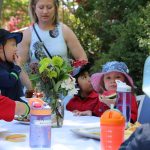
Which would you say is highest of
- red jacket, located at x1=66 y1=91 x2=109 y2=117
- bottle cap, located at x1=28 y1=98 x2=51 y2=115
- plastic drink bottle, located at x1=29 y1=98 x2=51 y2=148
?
bottle cap, located at x1=28 y1=98 x2=51 y2=115

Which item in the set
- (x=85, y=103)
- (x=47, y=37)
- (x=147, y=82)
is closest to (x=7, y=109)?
(x=147, y=82)

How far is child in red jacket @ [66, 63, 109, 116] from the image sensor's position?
134 inches

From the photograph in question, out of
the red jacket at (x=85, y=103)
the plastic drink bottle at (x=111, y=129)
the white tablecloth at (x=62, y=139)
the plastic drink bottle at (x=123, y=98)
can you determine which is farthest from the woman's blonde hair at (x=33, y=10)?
the plastic drink bottle at (x=111, y=129)

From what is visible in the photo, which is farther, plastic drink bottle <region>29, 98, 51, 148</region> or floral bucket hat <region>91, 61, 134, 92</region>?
floral bucket hat <region>91, 61, 134, 92</region>

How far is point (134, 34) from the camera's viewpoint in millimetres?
5613

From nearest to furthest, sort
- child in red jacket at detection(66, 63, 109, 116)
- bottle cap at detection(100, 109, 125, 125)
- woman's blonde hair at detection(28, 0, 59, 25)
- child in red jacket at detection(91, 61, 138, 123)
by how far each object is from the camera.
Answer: bottle cap at detection(100, 109, 125, 125) → child in red jacket at detection(91, 61, 138, 123) → child in red jacket at detection(66, 63, 109, 116) → woman's blonde hair at detection(28, 0, 59, 25)

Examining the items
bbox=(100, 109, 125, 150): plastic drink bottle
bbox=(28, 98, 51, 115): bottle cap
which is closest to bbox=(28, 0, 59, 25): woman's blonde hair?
bbox=(28, 98, 51, 115): bottle cap

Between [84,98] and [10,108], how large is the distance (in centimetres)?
138

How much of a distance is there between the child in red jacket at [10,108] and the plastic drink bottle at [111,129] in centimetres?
51

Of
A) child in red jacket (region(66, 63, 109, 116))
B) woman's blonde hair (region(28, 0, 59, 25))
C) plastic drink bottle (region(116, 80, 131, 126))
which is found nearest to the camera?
plastic drink bottle (region(116, 80, 131, 126))

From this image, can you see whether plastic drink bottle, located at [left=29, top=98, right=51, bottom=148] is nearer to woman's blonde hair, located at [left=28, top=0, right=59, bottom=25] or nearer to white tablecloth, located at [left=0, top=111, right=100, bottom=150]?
white tablecloth, located at [left=0, top=111, right=100, bottom=150]

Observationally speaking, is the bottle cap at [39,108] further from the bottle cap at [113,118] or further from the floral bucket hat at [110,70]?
the floral bucket hat at [110,70]

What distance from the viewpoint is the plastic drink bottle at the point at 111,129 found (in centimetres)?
183

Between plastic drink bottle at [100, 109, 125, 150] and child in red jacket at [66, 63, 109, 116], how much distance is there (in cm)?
144
